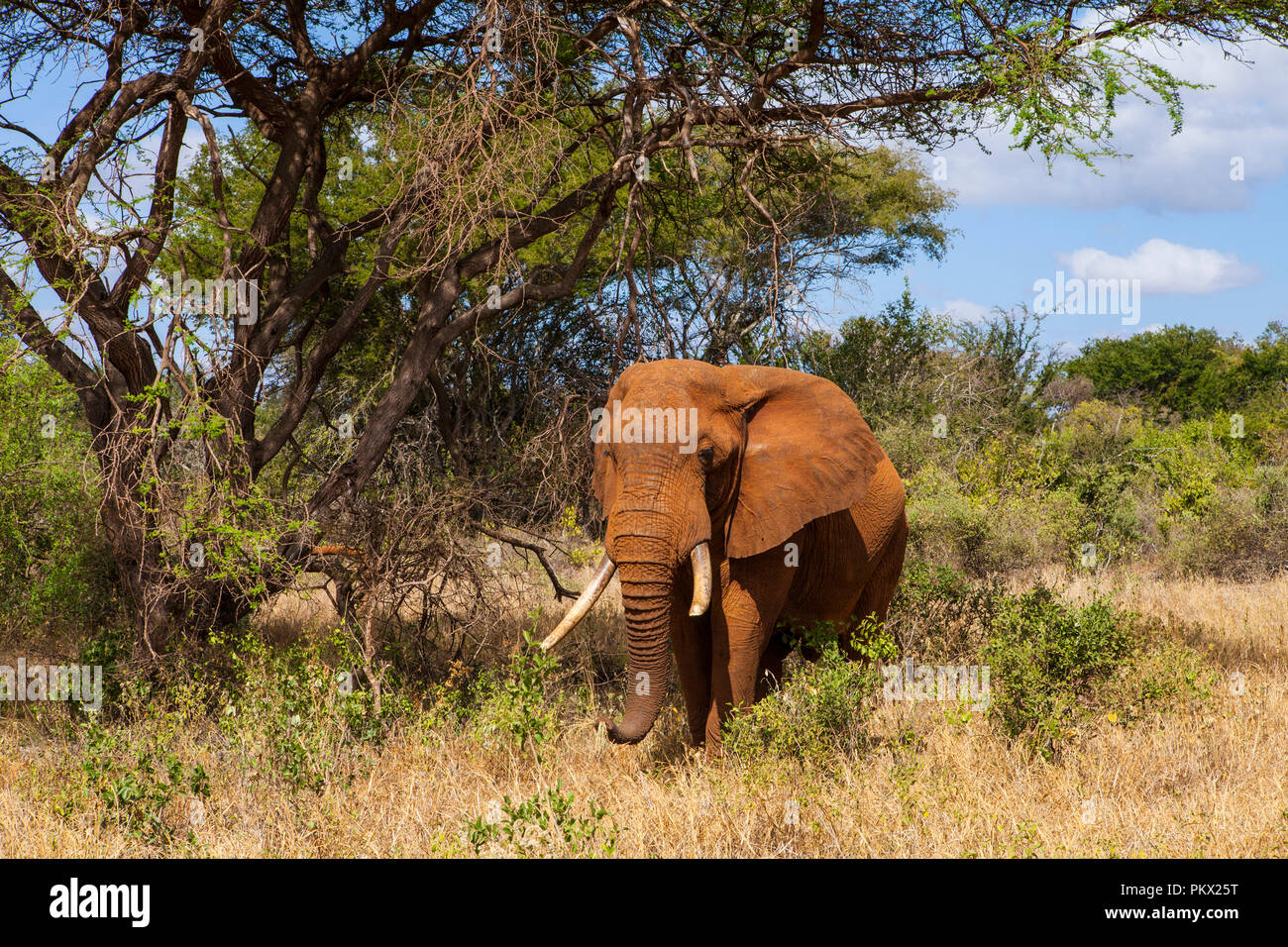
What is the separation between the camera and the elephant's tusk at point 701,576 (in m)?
6.29

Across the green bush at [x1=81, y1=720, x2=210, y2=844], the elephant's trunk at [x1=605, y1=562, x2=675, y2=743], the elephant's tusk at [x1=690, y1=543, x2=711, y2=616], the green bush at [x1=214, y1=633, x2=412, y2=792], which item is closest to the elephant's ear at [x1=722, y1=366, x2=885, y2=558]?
the elephant's tusk at [x1=690, y1=543, x2=711, y2=616]

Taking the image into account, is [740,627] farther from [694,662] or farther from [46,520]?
[46,520]

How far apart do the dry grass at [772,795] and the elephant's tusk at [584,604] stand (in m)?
0.78

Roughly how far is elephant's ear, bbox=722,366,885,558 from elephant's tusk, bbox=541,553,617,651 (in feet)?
2.49

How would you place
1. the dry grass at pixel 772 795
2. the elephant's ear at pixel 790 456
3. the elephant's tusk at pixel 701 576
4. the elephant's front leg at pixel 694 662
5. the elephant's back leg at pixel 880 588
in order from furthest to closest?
1. the elephant's back leg at pixel 880 588
2. the elephant's front leg at pixel 694 662
3. the elephant's ear at pixel 790 456
4. the elephant's tusk at pixel 701 576
5. the dry grass at pixel 772 795

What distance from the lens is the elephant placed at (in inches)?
243

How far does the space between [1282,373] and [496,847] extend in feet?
115

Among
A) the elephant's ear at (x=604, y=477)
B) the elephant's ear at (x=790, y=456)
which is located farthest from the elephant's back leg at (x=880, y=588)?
the elephant's ear at (x=604, y=477)

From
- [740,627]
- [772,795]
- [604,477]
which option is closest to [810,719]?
[740,627]

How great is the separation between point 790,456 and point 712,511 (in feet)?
2.10

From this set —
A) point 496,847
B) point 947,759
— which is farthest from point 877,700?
point 496,847

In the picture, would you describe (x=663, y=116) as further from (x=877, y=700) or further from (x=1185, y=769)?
(x=1185, y=769)

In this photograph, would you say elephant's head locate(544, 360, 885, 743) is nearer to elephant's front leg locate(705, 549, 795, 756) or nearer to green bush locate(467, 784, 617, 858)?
elephant's front leg locate(705, 549, 795, 756)

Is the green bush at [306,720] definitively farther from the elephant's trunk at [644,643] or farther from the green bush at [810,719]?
the green bush at [810,719]
